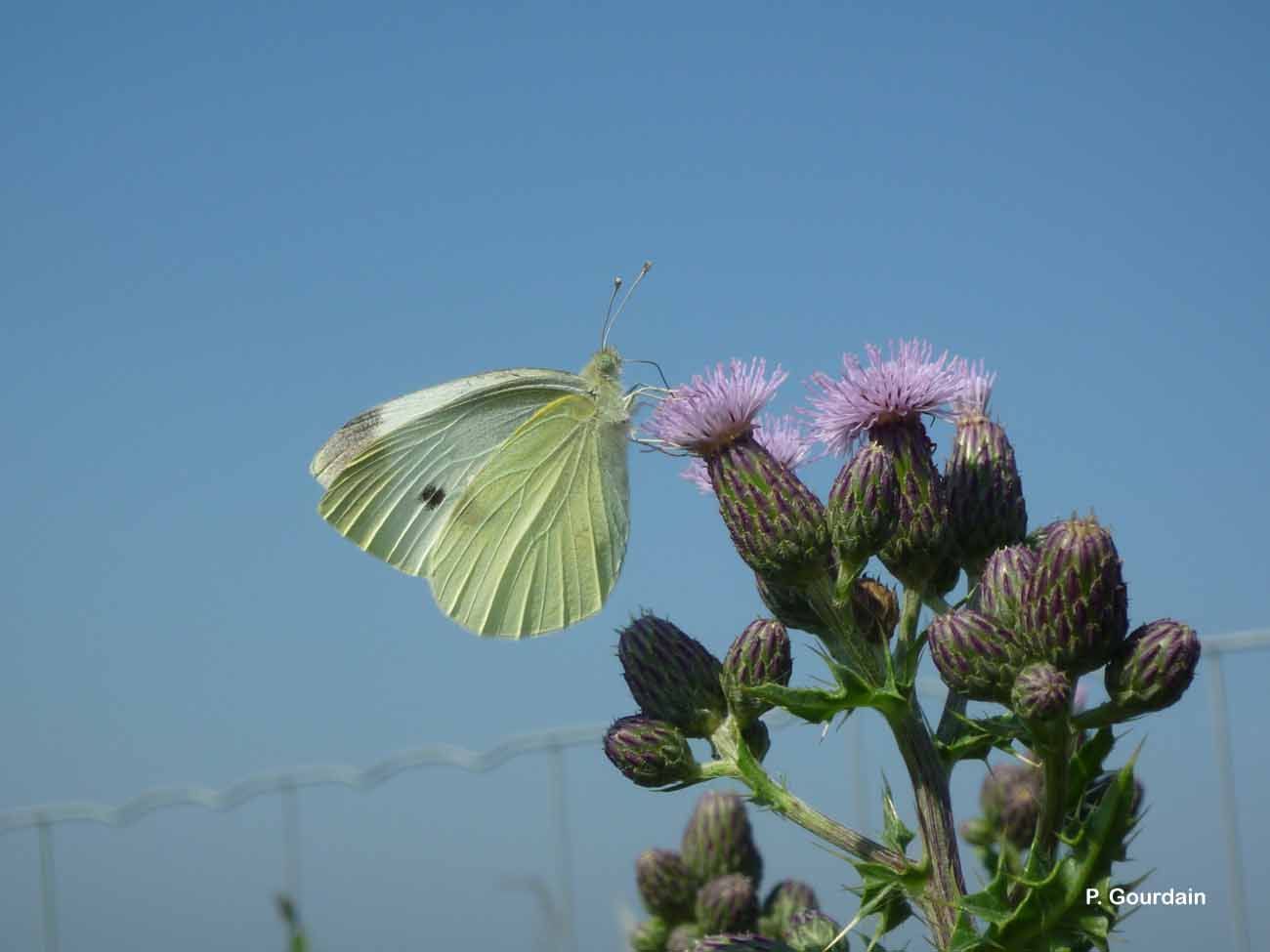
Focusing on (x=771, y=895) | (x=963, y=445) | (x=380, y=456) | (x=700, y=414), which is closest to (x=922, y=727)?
(x=963, y=445)

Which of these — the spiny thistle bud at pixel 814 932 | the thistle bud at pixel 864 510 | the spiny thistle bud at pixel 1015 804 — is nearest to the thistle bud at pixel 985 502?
the thistle bud at pixel 864 510

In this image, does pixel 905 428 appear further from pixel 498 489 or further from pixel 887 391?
pixel 498 489

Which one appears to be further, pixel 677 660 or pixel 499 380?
pixel 499 380

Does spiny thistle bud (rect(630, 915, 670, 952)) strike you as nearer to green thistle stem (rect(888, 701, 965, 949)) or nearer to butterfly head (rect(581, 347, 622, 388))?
butterfly head (rect(581, 347, 622, 388))

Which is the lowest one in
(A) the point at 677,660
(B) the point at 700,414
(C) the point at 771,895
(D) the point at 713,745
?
(C) the point at 771,895

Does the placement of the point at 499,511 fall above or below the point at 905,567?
above

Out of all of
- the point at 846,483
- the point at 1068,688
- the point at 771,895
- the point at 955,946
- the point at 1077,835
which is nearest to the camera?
the point at 955,946

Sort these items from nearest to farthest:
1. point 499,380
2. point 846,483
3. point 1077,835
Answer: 1. point 1077,835
2. point 846,483
3. point 499,380

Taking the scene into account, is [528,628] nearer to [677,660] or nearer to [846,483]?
[677,660]

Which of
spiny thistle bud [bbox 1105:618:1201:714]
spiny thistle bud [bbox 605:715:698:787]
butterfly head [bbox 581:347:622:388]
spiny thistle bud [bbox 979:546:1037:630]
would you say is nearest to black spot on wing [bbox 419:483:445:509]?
butterfly head [bbox 581:347:622:388]
